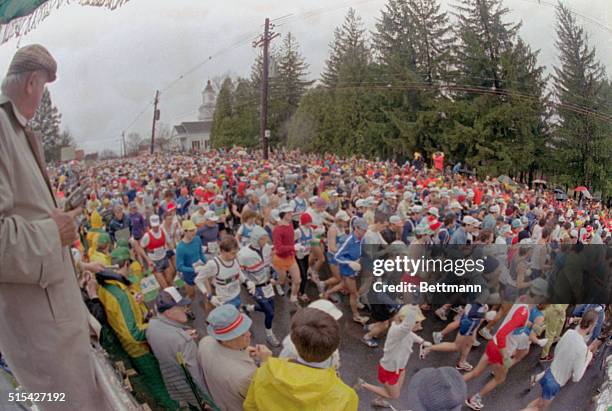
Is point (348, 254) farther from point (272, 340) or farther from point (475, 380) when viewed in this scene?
point (475, 380)

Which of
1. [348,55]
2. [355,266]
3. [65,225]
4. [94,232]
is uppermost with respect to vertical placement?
[348,55]

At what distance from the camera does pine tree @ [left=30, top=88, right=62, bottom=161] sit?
1.78m

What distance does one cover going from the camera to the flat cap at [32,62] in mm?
1478

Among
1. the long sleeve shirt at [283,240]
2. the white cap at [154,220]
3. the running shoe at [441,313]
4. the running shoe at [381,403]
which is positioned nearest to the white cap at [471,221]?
the running shoe at [441,313]

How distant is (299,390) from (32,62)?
149 cm

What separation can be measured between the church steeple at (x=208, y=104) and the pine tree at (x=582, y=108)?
6.56ft

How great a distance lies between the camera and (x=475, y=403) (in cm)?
335

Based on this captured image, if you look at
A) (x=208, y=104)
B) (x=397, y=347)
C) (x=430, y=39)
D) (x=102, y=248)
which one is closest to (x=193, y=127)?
(x=208, y=104)

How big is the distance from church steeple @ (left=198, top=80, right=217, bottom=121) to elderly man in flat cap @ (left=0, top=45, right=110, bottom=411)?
0.90 m

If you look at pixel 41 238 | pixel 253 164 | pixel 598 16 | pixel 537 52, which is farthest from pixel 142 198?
pixel 598 16

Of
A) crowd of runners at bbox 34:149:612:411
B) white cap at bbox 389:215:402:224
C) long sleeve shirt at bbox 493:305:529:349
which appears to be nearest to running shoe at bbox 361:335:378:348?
crowd of runners at bbox 34:149:612:411

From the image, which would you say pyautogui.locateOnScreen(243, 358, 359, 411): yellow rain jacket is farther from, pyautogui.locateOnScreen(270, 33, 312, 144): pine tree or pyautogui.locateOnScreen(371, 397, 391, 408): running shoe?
pyautogui.locateOnScreen(371, 397, 391, 408): running shoe

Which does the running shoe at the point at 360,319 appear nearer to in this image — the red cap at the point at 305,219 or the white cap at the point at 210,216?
the red cap at the point at 305,219

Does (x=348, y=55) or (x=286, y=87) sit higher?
(x=348, y=55)
